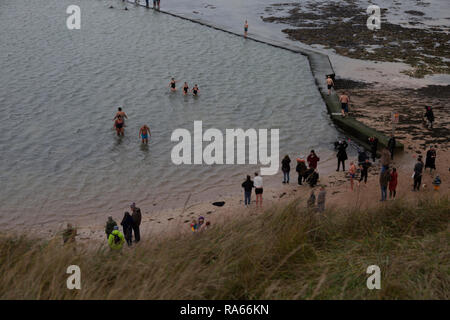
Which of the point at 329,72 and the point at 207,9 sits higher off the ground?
the point at 207,9

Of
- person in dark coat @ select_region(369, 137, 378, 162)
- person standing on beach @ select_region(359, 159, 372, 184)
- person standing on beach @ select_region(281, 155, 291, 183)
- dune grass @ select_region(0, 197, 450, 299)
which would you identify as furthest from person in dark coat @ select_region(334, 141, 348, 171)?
dune grass @ select_region(0, 197, 450, 299)

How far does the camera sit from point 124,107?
2430 cm

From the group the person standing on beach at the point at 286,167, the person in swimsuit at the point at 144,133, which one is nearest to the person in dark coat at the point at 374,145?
the person standing on beach at the point at 286,167

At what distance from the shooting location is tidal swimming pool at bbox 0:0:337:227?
54.2 feet

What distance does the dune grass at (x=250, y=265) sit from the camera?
18.6 feet

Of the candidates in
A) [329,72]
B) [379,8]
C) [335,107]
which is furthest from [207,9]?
[335,107]

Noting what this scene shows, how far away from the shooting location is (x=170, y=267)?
6102mm

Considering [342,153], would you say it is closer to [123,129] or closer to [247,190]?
[247,190]

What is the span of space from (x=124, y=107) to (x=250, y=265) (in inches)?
752

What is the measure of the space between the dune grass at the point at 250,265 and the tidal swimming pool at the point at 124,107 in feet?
27.6

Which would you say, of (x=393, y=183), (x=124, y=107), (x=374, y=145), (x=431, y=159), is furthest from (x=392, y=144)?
(x=124, y=107)

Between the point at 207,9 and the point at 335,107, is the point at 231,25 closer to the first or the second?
the point at 207,9

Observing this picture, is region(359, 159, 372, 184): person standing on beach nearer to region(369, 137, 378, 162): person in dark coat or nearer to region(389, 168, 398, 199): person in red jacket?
region(389, 168, 398, 199): person in red jacket
